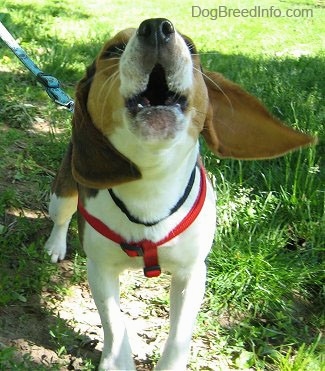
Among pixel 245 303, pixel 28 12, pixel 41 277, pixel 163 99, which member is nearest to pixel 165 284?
pixel 245 303

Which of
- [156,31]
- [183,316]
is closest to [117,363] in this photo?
[183,316]

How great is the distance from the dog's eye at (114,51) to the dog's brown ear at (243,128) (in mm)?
435

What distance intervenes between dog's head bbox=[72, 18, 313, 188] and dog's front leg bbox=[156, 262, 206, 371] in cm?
55

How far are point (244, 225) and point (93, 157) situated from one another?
1571mm

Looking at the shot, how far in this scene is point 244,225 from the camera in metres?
3.86

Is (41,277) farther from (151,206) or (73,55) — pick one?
(73,55)

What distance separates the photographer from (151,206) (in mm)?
2637

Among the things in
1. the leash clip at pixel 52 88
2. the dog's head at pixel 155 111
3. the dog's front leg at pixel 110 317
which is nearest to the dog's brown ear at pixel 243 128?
the dog's head at pixel 155 111

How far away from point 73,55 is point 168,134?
4733 mm

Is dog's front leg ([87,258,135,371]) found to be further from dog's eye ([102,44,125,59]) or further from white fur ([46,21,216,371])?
dog's eye ([102,44,125,59])

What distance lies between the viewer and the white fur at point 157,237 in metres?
2.42

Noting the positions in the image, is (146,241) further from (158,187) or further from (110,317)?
(110,317)

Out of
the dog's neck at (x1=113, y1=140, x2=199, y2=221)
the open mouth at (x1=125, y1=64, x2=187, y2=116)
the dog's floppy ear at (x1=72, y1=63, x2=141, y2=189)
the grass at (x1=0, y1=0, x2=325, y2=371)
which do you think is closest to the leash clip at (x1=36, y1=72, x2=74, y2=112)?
the grass at (x1=0, y1=0, x2=325, y2=371)

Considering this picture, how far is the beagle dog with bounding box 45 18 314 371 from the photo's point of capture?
2217 mm
